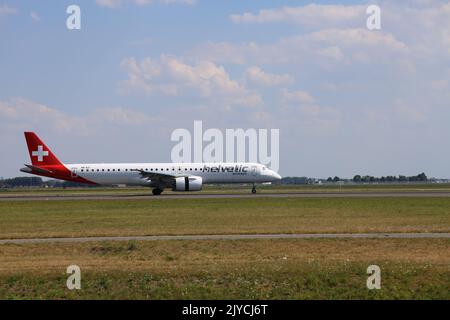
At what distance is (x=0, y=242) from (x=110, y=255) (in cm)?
600

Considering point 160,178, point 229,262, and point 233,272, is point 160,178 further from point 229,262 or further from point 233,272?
point 233,272

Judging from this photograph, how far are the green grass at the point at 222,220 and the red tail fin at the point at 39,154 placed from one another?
25898 mm

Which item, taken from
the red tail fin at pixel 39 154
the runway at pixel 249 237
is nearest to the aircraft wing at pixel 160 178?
the red tail fin at pixel 39 154

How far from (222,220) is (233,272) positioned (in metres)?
15.3

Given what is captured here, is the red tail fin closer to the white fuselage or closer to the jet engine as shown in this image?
the white fuselage

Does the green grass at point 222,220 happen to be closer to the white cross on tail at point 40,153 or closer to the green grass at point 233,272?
the green grass at point 233,272

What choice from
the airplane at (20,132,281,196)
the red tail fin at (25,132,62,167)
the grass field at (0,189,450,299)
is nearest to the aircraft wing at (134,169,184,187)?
the airplane at (20,132,281,196)

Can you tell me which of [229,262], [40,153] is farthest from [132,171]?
[229,262]

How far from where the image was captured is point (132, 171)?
67.3m

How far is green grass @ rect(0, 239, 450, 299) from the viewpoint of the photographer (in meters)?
14.9

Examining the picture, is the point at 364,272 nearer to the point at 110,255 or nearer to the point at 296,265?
the point at 296,265

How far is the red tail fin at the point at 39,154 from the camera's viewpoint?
6812cm

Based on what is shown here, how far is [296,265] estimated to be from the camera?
17.1 m
